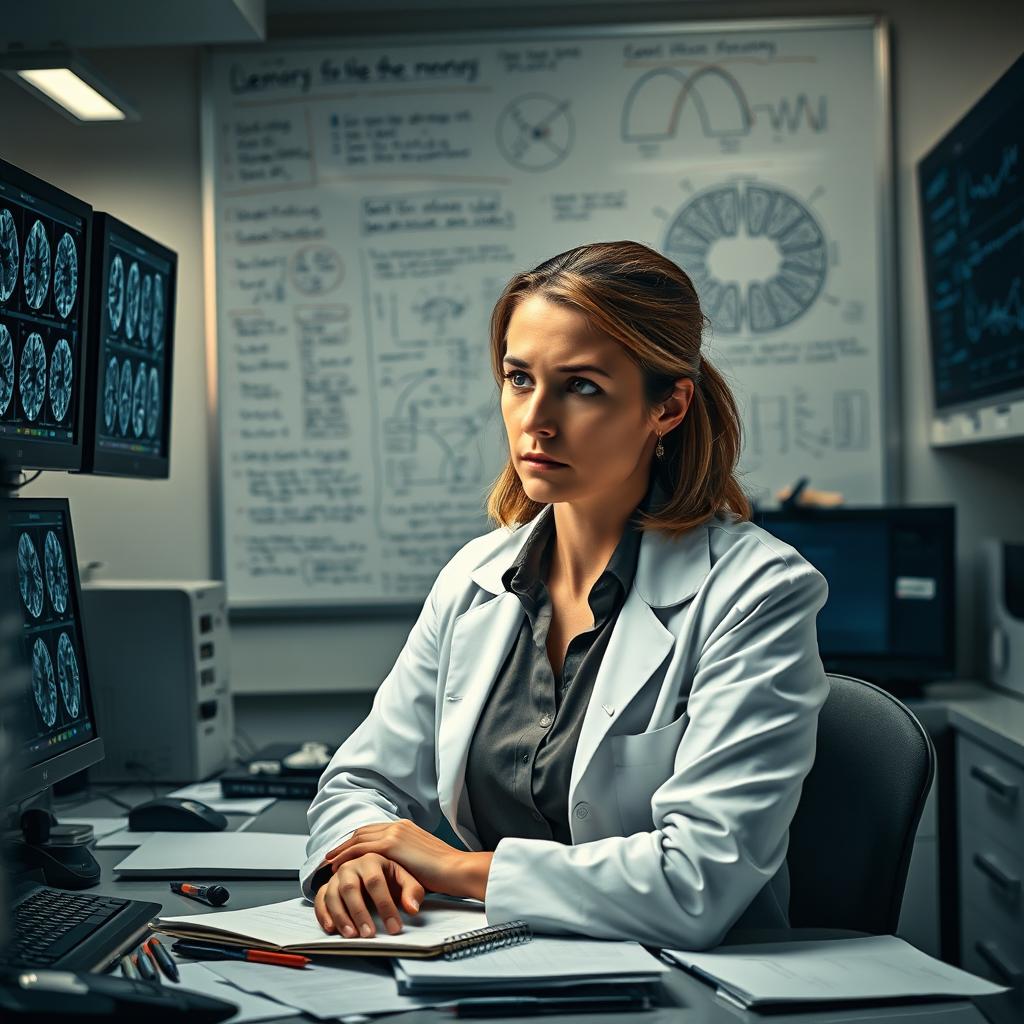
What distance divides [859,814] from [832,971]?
1.12 feet

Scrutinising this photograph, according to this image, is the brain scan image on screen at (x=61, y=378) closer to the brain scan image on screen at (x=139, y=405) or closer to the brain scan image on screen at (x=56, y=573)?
the brain scan image on screen at (x=56, y=573)

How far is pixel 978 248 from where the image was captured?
8.10 feet

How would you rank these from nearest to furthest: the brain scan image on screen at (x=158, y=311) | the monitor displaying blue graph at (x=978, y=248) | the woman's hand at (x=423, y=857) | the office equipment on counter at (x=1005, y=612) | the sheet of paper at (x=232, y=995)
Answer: the sheet of paper at (x=232, y=995) → the woman's hand at (x=423, y=857) → the brain scan image on screen at (x=158, y=311) → the monitor displaying blue graph at (x=978, y=248) → the office equipment on counter at (x=1005, y=612)

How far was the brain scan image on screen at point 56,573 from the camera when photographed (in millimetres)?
1426

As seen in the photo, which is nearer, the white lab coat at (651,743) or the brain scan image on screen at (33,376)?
A: the white lab coat at (651,743)

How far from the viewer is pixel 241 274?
2938mm

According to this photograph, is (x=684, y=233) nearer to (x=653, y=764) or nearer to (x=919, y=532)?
(x=919, y=532)

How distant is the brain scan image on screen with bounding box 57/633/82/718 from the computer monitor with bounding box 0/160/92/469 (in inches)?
9.5

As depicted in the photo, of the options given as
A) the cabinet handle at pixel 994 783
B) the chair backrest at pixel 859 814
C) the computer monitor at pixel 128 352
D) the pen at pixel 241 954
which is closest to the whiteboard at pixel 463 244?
the cabinet handle at pixel 994 783

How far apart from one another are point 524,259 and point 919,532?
1.23 meters

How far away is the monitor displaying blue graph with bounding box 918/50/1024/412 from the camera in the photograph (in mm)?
2268

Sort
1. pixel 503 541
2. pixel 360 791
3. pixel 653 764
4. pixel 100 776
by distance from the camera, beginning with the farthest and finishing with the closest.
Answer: pixel 100 776 → pixel 503 541 → pixel 360 791 → pixel 653 764

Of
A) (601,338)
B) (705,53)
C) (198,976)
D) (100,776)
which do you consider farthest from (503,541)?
(705,53)

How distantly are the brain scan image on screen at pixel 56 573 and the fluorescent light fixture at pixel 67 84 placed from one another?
3.69 feet
